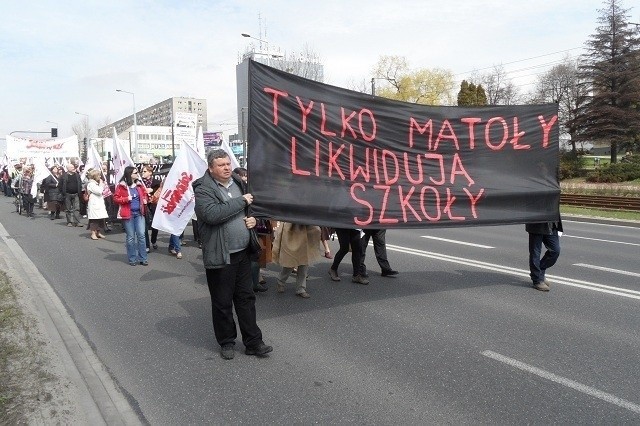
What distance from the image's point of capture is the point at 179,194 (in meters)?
9.15

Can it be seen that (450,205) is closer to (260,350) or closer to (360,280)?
(360,280)

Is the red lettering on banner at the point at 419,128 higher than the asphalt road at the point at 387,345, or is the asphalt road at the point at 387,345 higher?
the red lettering on banner at the point at 419,128

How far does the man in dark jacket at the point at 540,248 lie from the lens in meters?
6.99

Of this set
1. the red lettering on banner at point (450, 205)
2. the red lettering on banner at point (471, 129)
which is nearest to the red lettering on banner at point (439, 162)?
the red lettering on banner at point (450, 205)

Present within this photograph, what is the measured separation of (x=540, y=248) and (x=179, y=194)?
230 inches

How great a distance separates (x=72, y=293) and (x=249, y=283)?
3.79 meters

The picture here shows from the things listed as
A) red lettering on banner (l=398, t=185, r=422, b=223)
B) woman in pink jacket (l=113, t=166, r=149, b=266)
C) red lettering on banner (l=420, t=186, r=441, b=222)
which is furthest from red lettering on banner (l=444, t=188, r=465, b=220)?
woman in pink jacket (l=113, t=166, r=149, b=266)

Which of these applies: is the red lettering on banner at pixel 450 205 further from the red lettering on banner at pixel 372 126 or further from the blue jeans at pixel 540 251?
the blue jeans at pixel 540 251

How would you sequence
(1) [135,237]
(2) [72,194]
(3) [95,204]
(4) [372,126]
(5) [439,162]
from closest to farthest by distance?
1. (4) [372,126]
2. (5) [439,162]
3. (1) [135,237]
4. (3) [95,204]
5. (2) [72,194]

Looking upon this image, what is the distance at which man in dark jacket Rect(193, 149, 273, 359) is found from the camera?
15.1 feet

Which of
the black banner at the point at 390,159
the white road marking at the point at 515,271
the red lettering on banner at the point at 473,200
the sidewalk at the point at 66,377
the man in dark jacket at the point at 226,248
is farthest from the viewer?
the white road marking at the point at 515,271

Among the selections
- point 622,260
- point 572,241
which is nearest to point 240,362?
point 622,260

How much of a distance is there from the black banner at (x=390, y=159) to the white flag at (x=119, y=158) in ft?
24.6

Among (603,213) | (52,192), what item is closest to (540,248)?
(603,213)
